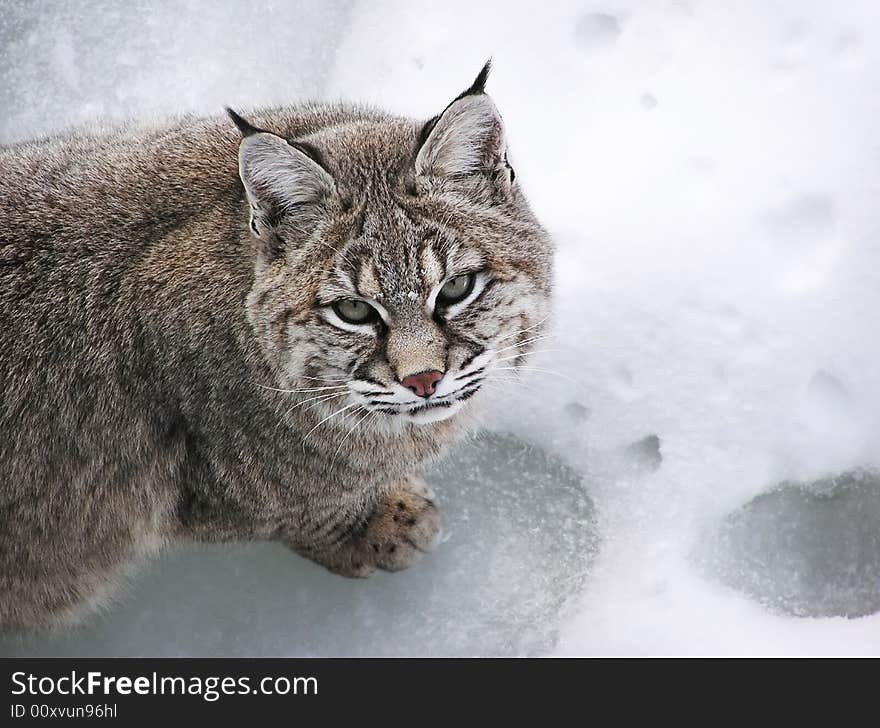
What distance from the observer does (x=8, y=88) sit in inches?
186

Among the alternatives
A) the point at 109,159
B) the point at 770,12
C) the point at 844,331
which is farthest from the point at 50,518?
the point at 770,12

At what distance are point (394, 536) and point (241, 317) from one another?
1.07 m

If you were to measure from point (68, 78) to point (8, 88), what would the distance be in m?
0.24

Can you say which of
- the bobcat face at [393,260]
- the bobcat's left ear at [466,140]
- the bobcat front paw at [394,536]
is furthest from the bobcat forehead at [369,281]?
the bobcat front paw at [394,536]

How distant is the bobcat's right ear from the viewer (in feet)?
9.68

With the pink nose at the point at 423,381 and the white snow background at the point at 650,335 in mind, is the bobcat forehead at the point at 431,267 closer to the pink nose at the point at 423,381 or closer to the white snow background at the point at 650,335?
the pink nose at the point at 423,381

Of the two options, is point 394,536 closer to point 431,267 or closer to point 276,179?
point 431,267

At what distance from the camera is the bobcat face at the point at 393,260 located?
304cm

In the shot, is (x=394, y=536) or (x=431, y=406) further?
(x=394, y=536)

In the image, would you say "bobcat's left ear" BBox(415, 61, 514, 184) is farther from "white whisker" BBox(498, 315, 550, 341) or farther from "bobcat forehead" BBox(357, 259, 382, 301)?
"white whisker" BBox(498, 315, 550, 341)

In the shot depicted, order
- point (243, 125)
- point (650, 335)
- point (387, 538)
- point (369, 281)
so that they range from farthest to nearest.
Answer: point (650, 335)
point (387, 538)
point (369, 281)
point (243, 125)

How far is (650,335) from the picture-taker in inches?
163

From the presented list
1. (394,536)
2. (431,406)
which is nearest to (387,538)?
(394,536)
